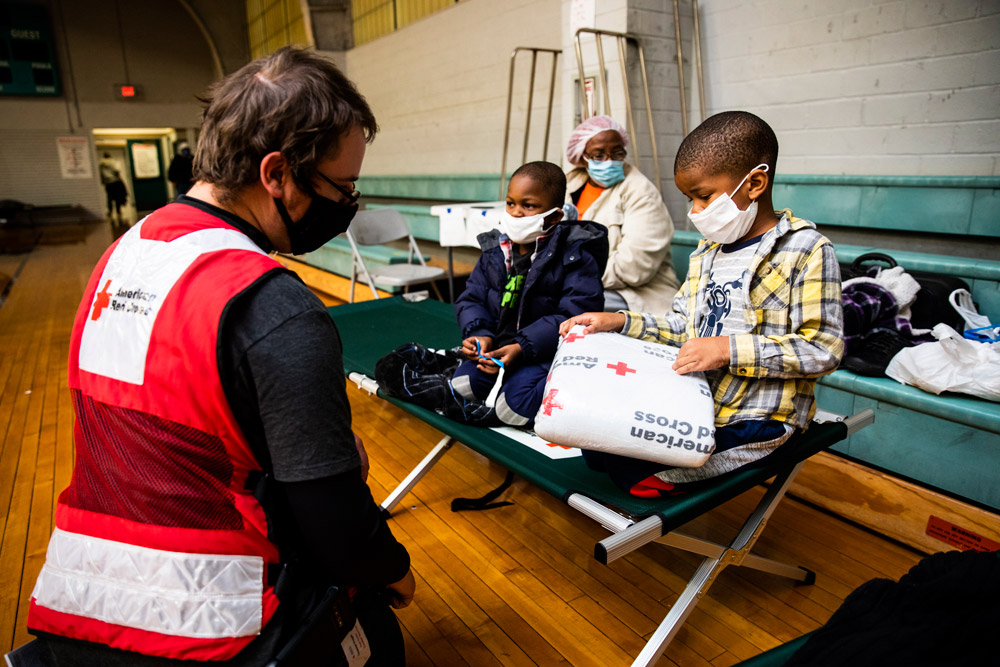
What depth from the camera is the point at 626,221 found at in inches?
117

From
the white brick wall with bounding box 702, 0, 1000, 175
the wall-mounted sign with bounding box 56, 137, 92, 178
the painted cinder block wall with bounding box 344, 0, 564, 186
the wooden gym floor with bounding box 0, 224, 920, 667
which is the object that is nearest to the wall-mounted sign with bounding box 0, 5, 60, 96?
the wall-mounted sign with bounding box 56, 137, 92, 178

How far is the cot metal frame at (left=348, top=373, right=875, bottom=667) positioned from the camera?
1206 mm

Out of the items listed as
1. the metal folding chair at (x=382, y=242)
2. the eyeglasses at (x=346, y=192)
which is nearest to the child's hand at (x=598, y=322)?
the eyeglasses at (x=346, y=192)

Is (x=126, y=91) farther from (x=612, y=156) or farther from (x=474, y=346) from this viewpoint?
(x=474, y=346)

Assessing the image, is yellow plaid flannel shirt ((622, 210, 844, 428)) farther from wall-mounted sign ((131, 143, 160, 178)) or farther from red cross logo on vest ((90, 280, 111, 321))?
wall-mounted sign ((131, 143, 160, 178))

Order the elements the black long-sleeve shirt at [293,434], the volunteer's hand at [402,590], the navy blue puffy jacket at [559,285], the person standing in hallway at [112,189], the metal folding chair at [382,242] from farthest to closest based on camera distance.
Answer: the person standing in hallway at [112,189] < the metal folding chair at [382,242] < the navy blue puffy jacket at [559,285] < the volunteer's hand at [402,590] < the black long-sleeve shirt at [293,434]

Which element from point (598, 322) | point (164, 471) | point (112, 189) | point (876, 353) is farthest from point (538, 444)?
point (112, 189)

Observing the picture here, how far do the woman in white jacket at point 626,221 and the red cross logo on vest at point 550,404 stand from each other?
1.65m

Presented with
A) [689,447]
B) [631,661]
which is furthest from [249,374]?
[631,661]

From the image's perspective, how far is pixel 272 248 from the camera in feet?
3.34

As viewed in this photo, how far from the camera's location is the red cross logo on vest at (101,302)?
86cm

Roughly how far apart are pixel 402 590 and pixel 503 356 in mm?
983

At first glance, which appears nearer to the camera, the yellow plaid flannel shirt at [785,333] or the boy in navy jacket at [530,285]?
the yellow plaid flannel shirt at [785,333]

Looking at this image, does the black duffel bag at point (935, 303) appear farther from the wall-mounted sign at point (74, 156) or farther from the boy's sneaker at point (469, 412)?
the wall-mounted sign at point (74, 156)
